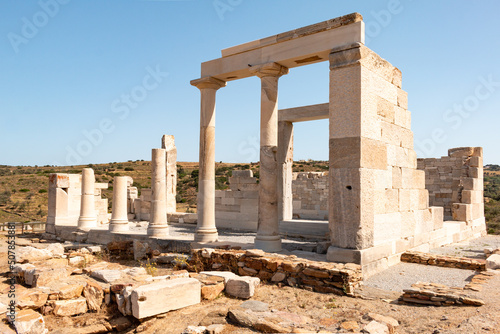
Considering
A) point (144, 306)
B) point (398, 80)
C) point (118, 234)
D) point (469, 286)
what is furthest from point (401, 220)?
point (118, 234)

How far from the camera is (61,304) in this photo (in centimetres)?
613

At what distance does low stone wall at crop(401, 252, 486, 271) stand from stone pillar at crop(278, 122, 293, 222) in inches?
227

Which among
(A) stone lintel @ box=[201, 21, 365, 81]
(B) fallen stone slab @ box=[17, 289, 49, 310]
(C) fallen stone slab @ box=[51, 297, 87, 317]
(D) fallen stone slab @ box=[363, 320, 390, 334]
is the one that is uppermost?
(A) stone lintel @ box=[201, 21, 365, 81]

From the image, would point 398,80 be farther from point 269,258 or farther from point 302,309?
point 302,309

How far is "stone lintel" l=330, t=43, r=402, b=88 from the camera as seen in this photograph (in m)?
7.35

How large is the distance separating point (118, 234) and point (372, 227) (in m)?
8.31

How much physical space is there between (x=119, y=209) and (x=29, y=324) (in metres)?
8.10

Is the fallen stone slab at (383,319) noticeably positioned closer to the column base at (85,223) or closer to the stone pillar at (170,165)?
the column base at (85,223)

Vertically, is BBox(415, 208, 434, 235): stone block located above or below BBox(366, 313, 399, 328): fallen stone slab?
above

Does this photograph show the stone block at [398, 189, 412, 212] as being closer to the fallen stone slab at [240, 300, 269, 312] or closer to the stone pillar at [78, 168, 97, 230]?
the fallen stone slab at [240, 300, 269, 312]

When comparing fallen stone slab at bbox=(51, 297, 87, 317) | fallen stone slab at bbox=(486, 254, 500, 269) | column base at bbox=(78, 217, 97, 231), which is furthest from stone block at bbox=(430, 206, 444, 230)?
column base at bbox=(78, 217, 97, 231)

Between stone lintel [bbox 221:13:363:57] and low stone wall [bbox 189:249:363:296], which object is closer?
low stone wall [bbox 189:249:363:296]

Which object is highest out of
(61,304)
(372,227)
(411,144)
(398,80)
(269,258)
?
(398,80)

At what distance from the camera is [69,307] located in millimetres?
6172
